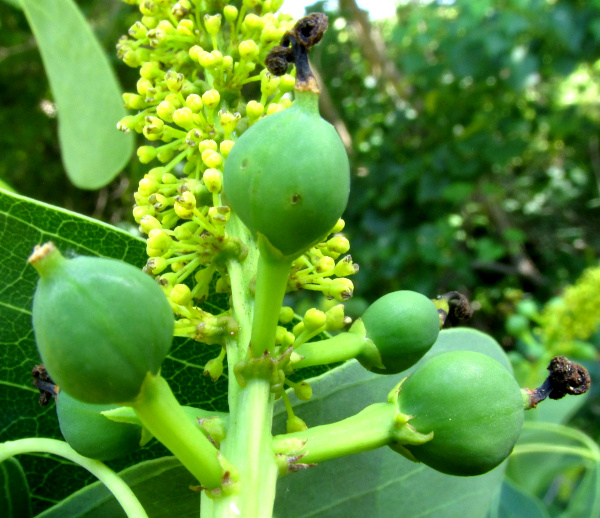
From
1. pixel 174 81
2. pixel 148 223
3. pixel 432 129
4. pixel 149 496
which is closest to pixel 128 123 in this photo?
pixel 174 81

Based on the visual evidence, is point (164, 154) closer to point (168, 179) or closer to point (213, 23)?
point (168, 179)

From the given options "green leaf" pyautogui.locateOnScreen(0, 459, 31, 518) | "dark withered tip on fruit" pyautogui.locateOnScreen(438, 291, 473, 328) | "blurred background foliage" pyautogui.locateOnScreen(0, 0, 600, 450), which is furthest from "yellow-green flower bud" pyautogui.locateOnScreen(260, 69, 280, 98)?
"blurred background foliage" pyautogui.locateOnScreen(0, 0, 600, 450)

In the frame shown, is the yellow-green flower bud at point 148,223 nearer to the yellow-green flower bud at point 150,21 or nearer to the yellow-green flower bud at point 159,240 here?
the yellow-green flower bud at point 159,240

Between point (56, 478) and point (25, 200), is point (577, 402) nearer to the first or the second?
point (56, 478)

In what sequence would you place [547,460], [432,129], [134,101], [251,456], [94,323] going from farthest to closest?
[432,129], [547,460], [134,101], [251,456], [94,323]

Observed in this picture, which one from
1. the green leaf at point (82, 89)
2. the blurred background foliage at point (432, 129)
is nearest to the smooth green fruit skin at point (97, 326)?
the green leaf at point (82, 89)

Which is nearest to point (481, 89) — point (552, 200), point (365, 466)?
point (552, 200)

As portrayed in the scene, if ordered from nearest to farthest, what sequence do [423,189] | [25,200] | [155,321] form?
[155,321] < [25,200] < [423,189]
